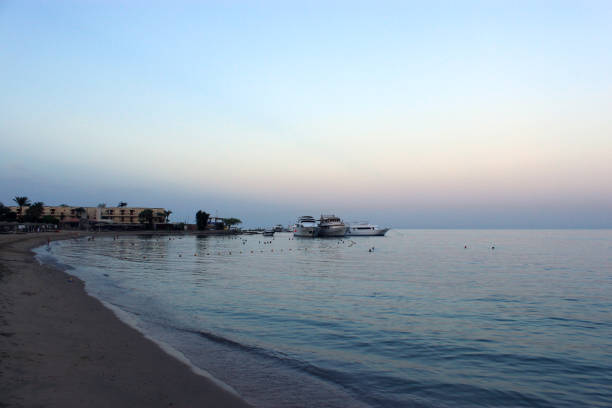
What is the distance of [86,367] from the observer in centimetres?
803

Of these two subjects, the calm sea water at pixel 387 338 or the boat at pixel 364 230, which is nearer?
the calm sea water at pixel 387 338

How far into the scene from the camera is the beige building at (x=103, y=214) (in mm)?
155875

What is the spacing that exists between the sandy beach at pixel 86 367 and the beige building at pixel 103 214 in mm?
153530

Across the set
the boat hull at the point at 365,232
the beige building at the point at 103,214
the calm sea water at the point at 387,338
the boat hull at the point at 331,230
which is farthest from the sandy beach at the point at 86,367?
the beige building at the point at 103,214

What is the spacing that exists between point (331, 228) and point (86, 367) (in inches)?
4669

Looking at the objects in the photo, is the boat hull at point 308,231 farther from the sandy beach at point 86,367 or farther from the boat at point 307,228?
the sandy beach at point 86,367

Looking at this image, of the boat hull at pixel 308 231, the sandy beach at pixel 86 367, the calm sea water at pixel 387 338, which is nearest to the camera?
the sandy beach at pixel 86 367

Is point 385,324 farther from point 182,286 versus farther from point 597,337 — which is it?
point 182,286

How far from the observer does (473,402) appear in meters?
8.07

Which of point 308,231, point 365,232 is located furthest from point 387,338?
point 365,232

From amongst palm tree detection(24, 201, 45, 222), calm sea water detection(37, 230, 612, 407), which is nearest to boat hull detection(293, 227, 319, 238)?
palm tree detection(24, 201, 45, 222)

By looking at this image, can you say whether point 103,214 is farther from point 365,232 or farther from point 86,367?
point 86,367

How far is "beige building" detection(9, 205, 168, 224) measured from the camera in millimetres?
155875

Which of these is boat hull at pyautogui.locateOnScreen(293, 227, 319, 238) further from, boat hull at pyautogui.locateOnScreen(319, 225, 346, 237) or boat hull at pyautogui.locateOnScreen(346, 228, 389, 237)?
boat hull at pyautogui.locateOnScreen(346, 228, 389, 237)
